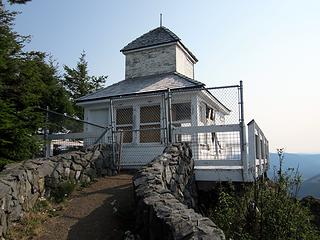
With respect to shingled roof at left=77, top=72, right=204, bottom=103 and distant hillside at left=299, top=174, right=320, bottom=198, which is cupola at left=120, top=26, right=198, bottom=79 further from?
distant hillside at left=299, top=174, right=320, bottom=198

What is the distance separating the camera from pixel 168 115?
445 inches

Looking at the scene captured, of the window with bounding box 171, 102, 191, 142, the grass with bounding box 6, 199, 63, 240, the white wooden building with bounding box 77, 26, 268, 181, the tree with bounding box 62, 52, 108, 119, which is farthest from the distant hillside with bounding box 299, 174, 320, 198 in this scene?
the tree with bounding box 62, 52, 108, 119

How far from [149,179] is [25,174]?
2.76 meters

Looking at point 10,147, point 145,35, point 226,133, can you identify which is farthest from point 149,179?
point 145,35

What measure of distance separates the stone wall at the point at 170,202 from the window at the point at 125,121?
4.82m

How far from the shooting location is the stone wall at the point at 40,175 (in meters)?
6.76

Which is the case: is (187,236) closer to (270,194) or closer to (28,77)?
(270,194)

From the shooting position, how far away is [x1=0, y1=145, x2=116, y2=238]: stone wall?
22.2 feet

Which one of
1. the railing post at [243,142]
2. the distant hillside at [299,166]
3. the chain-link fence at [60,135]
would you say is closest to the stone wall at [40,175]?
the chain-link fence at [60,135]

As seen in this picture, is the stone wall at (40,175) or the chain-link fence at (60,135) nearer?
the stone wall at (40,175)

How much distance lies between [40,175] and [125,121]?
6.97 m

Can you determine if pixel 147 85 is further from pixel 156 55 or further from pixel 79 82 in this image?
pixel 79 82

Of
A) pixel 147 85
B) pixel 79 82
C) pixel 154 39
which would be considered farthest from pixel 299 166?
pixel 79 82

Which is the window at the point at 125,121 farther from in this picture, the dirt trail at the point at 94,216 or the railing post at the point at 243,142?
the railing post at the point at 243,142
